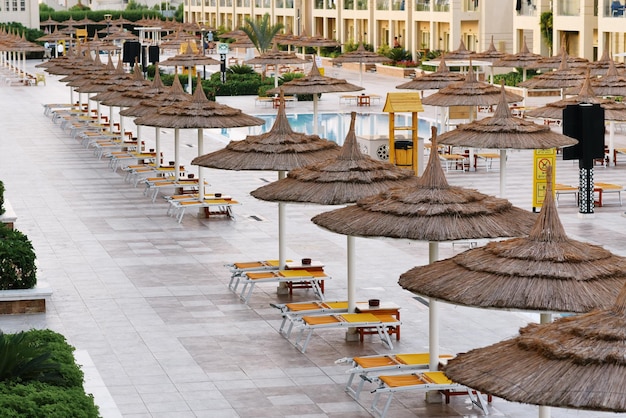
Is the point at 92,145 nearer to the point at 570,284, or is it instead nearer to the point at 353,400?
the point at 353,400

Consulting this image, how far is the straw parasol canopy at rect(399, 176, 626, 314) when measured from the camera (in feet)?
35.7

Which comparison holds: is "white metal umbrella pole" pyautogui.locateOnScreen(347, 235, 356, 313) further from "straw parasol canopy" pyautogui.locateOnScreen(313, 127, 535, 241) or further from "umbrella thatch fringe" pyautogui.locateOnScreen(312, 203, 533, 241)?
"umbrella thatch fringe" pyautogui.locateOnScreen(312, 203, 533, 241)

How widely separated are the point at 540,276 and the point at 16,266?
28.5ft

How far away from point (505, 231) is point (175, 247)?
30.8 feet

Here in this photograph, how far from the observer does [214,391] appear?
1381 centimetres

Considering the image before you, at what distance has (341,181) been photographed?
648 inches

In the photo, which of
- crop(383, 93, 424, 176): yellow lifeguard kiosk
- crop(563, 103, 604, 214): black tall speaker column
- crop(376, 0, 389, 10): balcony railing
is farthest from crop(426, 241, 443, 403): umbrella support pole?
crop(376, 0, 389, 10): balcony railing

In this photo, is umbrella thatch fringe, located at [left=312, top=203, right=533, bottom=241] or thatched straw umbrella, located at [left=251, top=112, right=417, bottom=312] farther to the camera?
thatched straw umbrella, located at [left=251, top=112, right=417, bottom=312]

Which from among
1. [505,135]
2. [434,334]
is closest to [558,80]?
[505,135]

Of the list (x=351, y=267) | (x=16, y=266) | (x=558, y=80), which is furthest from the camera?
(x=558, y=80)

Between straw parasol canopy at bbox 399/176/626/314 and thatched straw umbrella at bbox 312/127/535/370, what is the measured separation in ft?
6.48

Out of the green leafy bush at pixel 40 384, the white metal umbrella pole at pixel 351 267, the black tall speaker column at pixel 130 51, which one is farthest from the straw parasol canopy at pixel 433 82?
the green leafy bush at pixel 40 384

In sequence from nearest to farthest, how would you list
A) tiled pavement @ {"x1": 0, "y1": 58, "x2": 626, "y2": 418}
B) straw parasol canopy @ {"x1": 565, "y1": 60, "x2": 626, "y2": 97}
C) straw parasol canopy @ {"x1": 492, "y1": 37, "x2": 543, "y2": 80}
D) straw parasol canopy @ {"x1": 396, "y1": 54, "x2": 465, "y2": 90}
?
tiled pavement @ {"x1": 0, "y1": 58, "x2": 626, "y2": 418} → straw parasol canopy @ {"x1": 565, "y1": 60, "x2": 626, "y2": 97} → straw parasol canopy @ {"x1": 396, "y1": 54, "x2": 465, "y2": 90} → straw parasol canopy @ {"x1": 492, "y1": 37, "x2": 543, "y2": 80}

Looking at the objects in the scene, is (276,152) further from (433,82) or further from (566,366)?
(433,82)
